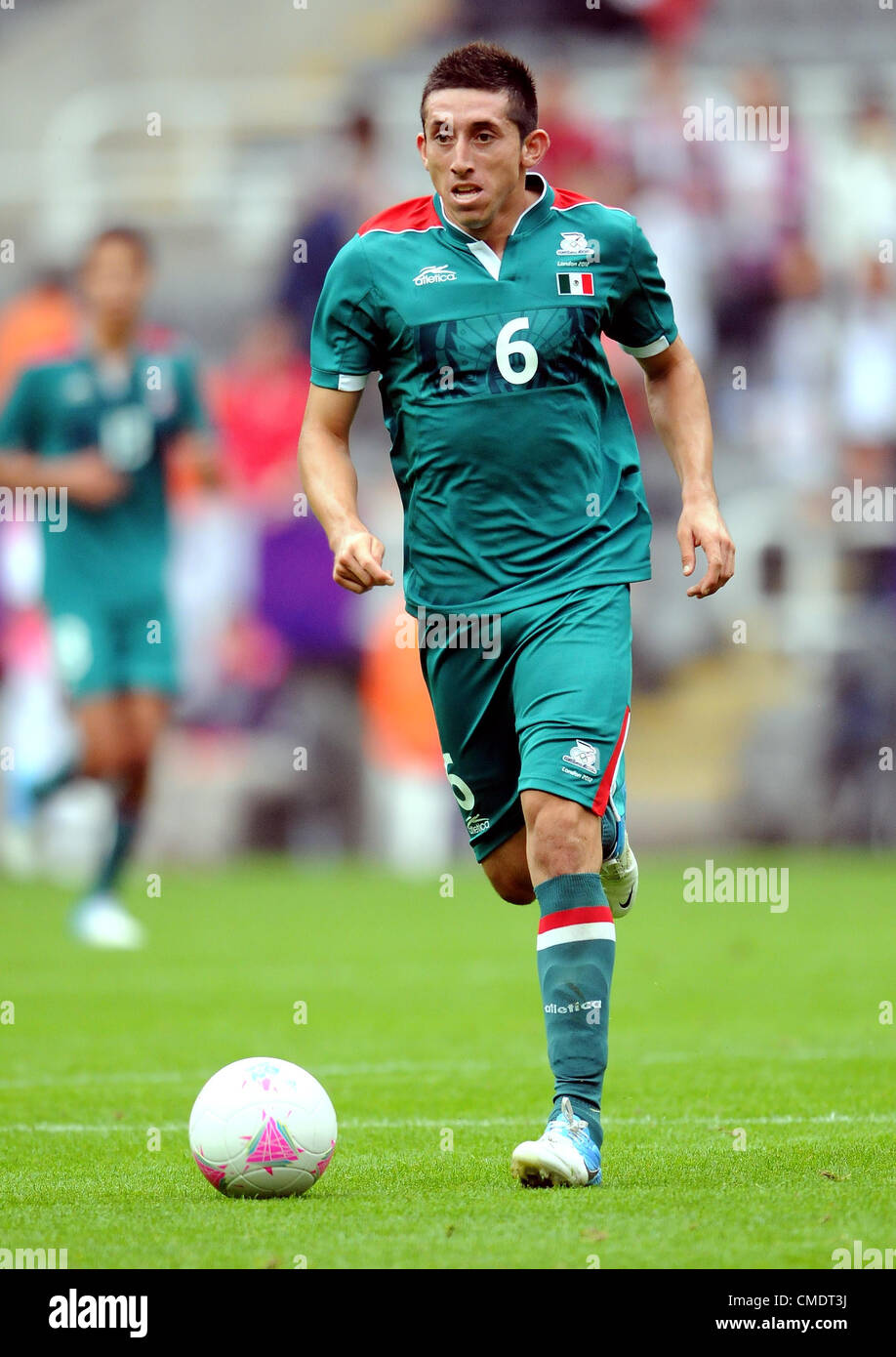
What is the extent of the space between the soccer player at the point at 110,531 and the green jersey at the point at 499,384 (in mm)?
5674

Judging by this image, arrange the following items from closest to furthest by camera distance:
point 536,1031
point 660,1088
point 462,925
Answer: point 660,1088 → point 536,1031 → point 462,925

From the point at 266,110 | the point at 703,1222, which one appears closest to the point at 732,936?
the point at 703,1222

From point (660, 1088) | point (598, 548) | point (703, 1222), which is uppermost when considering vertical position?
point (598, 548)

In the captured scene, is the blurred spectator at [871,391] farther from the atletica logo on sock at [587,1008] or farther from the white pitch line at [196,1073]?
the atletica logo on sock at [587,1008]

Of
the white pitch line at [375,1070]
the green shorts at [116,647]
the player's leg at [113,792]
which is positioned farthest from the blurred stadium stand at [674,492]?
the white pitch line at [375,1070]

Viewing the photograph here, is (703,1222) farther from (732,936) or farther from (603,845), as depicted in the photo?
(732,936)

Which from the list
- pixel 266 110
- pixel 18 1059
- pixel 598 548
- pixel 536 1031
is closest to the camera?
pixel 598 548

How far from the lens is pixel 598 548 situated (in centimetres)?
563

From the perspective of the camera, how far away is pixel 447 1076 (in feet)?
23.4

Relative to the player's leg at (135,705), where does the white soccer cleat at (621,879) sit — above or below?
below

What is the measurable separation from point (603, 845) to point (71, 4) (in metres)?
18.8

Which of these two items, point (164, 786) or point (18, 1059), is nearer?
point (18, 1059)
